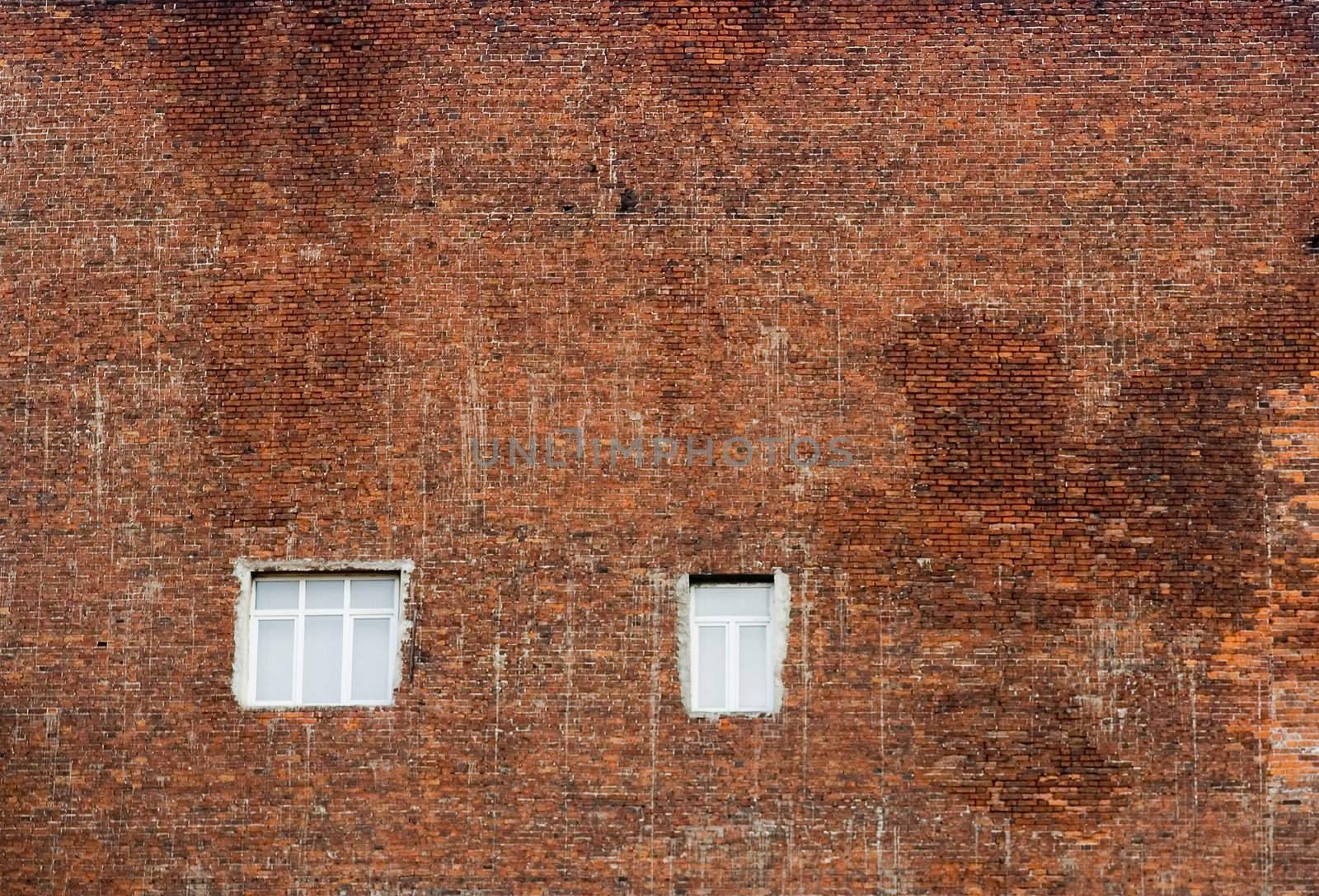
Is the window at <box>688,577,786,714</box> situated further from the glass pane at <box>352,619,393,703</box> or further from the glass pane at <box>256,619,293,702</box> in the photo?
the glass pane at <box>256,619,293,702</box>

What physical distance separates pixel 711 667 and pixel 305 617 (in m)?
3.80

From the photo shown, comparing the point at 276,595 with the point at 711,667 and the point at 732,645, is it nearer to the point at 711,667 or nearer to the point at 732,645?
the point at 711,667

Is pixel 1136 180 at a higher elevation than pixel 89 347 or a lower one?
higher

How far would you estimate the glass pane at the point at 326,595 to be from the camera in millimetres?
12625

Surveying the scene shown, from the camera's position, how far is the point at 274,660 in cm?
1255

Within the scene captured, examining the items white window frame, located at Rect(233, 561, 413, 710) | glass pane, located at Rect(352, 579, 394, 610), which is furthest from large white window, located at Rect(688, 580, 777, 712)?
glass pane, located at Rect(352, 579, 394, 610)

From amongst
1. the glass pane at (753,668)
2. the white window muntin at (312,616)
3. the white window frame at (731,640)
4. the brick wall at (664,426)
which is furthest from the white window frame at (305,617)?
the glass pane at (753,668)

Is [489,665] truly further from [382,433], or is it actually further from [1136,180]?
[1136,180]

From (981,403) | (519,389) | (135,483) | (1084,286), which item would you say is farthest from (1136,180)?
(135,483)

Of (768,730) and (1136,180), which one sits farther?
(1136,180)

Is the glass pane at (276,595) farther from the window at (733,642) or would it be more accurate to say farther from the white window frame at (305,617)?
the window at (733,642)

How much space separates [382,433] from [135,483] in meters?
2.36

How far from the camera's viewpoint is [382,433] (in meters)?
12.7

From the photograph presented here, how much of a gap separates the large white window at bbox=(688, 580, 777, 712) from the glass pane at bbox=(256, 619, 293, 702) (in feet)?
12.2
